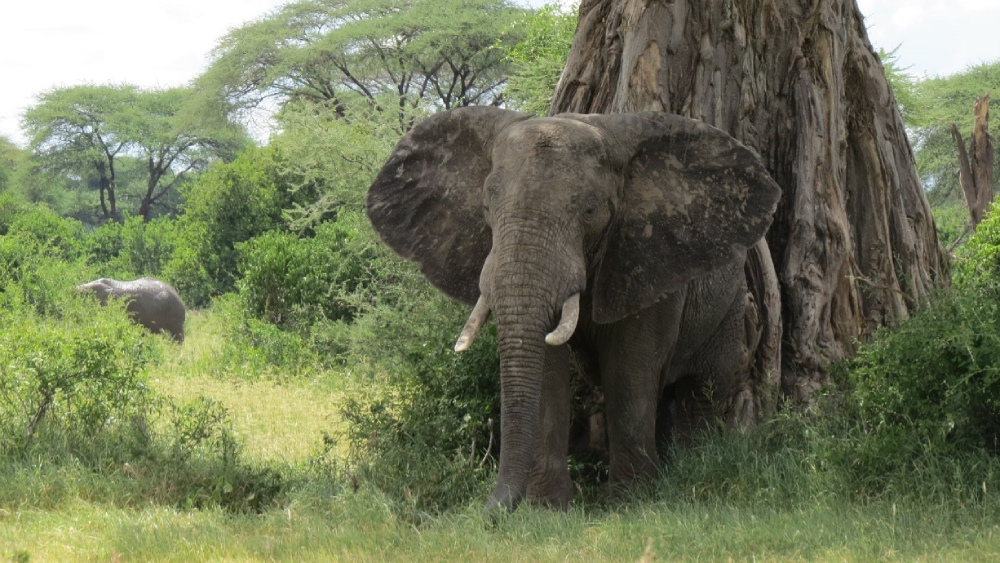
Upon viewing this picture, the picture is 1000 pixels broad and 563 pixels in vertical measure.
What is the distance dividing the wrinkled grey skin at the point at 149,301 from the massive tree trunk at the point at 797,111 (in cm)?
1031

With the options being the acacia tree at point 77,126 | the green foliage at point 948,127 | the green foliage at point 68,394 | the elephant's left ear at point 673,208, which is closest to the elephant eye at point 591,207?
the elephant's left ear at point 673,208

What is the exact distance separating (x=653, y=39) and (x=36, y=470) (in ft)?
14.0

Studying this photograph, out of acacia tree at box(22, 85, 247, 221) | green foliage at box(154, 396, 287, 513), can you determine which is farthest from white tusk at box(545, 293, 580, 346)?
acacia tree at box(22, 85, 247, 221)

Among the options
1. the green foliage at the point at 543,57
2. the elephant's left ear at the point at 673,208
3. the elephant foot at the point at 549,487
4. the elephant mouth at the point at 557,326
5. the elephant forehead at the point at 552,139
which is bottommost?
the elephant foot at the point at 549,487

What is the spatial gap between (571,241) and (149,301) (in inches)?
495

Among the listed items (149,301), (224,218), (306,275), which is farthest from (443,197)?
(224,218)

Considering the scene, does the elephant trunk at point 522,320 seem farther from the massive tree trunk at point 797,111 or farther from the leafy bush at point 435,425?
the massive tree trunk at point 797,111

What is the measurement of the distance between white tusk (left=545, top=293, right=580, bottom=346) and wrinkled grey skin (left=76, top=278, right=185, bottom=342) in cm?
1212

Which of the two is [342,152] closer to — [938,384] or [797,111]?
[797,111]

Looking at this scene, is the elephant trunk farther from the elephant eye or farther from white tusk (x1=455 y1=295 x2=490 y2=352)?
the elephant eye

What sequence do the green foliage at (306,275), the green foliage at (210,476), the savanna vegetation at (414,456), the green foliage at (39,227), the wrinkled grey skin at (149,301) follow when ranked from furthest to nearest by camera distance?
the green foliage at (39,227) → the wrinkled grey skin at (149,301) → the green foliage at (306,275) → the green foliage at (210,476) → the savanna vegetation at (414,456)

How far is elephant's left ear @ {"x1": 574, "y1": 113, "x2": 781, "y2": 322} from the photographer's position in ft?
20.0

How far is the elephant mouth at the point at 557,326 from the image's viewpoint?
17.1 feet

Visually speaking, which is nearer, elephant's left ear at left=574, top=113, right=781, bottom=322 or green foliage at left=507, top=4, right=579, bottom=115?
elephant's left ear at left=574, top=113, right=781, bottom=322
